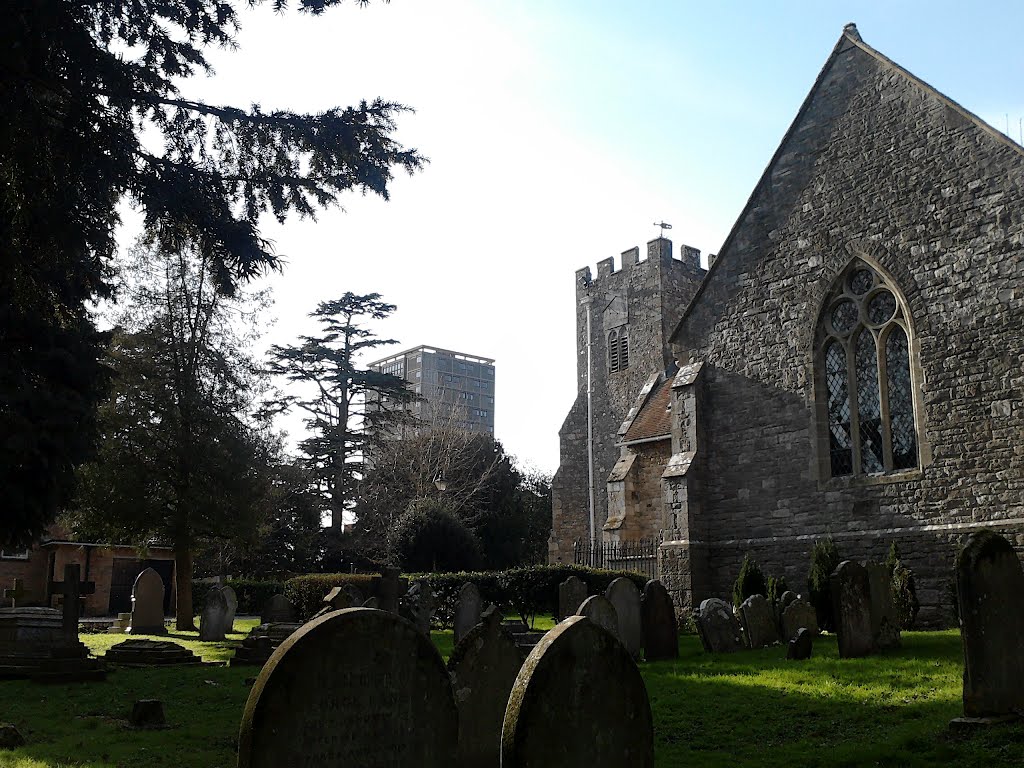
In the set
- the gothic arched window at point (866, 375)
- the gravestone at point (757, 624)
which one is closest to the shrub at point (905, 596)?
the gothic arched window at point (866, 375)

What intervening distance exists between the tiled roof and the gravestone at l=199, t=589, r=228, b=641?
43.4ft

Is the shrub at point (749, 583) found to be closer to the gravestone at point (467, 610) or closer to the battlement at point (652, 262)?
the gravestone at point (467, 610)

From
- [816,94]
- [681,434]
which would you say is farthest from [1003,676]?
[816,94]

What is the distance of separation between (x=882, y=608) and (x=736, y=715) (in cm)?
433

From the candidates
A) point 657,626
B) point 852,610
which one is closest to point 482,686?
point 852,610

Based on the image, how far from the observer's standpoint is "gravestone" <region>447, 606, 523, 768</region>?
627 centimetres

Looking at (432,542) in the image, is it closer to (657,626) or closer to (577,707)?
(657,626)

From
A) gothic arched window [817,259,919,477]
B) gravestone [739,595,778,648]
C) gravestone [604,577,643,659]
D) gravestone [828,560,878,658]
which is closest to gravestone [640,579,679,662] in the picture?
gravestone [604,577,643,659]

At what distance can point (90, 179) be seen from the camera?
391 inches

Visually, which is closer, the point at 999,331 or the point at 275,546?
the point at 999,331

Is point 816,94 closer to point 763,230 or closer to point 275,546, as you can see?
point 763,230

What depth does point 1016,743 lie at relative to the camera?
639 cm

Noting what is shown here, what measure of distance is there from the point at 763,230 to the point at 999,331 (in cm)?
556

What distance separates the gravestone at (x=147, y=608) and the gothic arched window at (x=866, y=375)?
1624 cm
